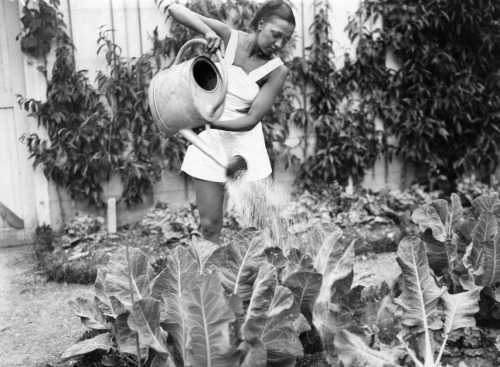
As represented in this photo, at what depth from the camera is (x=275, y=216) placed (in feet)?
15.7

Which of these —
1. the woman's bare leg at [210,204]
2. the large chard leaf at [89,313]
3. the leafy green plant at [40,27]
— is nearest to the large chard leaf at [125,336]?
the large chard leaf at [89,313]

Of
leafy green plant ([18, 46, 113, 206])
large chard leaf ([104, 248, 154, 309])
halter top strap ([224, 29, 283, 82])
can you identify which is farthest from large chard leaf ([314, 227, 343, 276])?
leafy green plant ([18, 46, 113, 206])

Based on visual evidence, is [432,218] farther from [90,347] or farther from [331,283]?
[90,347]

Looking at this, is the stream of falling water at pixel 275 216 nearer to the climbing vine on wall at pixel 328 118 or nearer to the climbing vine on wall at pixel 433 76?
the climbing vine on wall at pixel 328 118

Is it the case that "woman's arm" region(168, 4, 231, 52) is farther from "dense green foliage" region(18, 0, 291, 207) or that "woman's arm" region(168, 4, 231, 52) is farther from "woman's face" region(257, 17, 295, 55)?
"dense green foliage" region(18, 0, 291, 207)

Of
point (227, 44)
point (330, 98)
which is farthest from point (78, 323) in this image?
point (330, 98)

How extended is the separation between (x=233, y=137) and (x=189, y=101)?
0.57 m

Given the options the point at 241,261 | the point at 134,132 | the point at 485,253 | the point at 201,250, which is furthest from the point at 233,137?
the point at 134,132

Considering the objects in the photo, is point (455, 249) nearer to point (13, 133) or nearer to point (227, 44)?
point (227, 44)

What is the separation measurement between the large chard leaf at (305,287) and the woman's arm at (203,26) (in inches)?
41.5

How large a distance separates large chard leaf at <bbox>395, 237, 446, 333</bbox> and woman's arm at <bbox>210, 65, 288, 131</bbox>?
91cm

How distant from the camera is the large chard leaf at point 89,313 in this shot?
2533mm

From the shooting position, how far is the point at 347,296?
232 cm

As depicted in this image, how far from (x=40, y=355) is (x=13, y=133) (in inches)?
97.5
